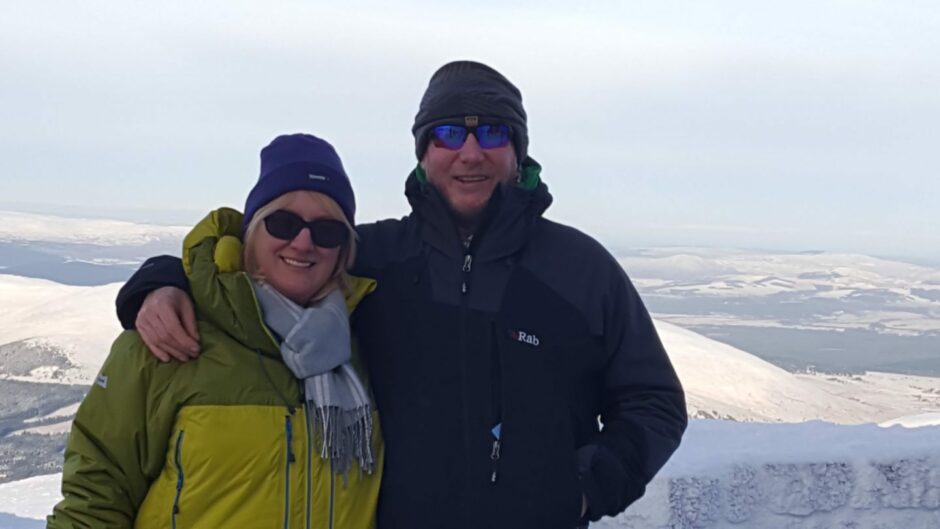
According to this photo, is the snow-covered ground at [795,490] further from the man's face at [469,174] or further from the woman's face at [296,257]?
the woman's face at [296,257]

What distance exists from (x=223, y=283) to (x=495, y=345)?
781mm

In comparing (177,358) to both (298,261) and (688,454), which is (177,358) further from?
(688,454)

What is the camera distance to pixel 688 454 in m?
5.60

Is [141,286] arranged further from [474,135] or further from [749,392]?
[749,392]

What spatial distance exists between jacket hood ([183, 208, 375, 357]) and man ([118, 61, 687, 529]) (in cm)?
12

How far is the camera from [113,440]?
2.10 metres

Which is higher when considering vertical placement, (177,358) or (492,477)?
(177,358)

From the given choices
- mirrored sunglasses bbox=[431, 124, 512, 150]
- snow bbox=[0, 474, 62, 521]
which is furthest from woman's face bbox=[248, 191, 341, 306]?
snow bbox=[0, 474, 62, 521]

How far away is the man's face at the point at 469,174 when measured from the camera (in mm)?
2582

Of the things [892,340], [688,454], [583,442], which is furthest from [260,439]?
[892,340]

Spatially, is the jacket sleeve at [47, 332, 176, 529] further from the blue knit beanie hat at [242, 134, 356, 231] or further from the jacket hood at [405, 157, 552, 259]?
the jacket hood at [405, 157, 552, 259]

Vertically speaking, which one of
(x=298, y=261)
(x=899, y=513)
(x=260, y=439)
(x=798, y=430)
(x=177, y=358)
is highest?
(x=298, y=261)

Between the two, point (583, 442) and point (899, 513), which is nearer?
Answer: point (583, 442)

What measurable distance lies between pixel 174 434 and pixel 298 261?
0.53 metres
